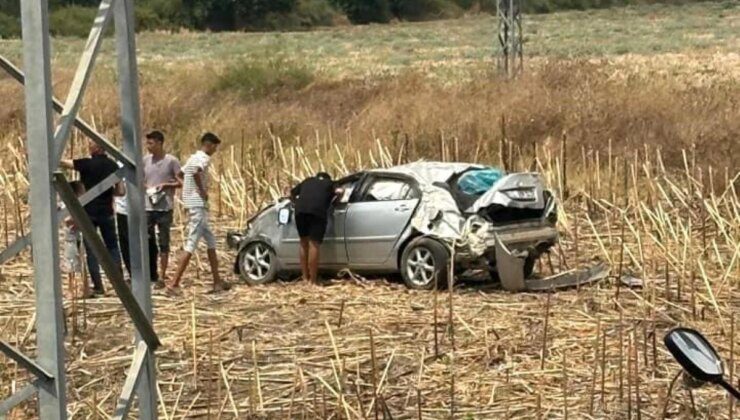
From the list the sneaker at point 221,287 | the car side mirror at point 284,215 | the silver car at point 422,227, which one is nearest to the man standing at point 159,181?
the sneaker at point 221,287

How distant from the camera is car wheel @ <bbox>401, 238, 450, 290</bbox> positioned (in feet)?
43.6

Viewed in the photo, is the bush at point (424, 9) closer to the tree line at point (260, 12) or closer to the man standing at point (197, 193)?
the tree line at point (260, 12)

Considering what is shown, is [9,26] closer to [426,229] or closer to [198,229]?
[198,229]

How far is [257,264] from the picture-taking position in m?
14.5

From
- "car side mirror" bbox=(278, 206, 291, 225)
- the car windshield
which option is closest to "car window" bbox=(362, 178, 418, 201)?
the car windshield

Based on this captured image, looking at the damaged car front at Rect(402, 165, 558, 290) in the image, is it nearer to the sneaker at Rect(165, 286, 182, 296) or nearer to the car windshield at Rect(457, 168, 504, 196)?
the car windshield at Rect(457, 168, 504, 196)

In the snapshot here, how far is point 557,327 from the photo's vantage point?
1120 cm

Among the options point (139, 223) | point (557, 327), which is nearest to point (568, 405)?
point (557, 327)

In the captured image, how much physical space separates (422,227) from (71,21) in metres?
51.9

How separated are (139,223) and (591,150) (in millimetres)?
16068

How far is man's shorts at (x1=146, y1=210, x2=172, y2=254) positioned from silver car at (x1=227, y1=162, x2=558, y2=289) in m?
1.27

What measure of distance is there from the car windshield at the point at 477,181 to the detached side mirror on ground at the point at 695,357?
9612mm

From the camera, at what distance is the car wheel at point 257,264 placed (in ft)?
47.3

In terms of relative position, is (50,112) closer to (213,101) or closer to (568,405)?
(568,405)
